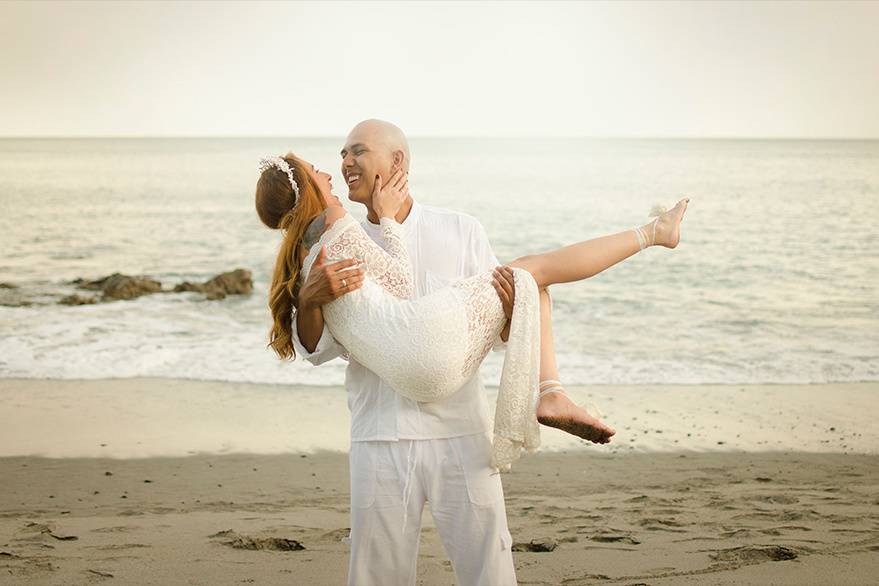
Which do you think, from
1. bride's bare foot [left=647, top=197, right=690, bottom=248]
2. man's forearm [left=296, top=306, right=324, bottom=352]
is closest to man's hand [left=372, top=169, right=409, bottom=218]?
man's forearm [left=296, top=306, right=324, bottom=352]

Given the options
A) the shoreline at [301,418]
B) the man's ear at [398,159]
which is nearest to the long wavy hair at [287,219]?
the man's ear at [398,159]

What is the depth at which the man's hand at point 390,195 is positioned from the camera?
2.87 meters

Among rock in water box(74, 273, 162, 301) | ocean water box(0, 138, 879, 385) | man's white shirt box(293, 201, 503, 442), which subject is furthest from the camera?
rock in water box(74, 273, 162, 301)

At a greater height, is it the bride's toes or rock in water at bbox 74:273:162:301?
the bride's toes

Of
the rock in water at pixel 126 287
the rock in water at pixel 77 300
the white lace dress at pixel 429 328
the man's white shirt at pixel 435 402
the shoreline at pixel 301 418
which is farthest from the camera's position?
the rock in water at pixel 126 287

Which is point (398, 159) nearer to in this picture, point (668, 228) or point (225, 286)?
point (668, 228)

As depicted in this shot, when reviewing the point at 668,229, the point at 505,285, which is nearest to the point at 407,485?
the point at 505,285

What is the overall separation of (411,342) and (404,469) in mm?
396

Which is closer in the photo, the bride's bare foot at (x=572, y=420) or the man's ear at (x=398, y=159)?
the bride's bare foot at (x=572, y=420)

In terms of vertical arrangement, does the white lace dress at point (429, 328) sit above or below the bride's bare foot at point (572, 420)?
above

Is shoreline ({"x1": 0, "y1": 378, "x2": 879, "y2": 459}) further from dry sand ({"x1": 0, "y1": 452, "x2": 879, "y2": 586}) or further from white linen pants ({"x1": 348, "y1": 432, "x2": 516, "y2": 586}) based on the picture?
white linen pants ({"x1": 348, "y1": 432, "x2": 516, "y2": 586})

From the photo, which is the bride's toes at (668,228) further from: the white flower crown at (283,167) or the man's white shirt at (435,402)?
the white flower crown at (283,167)

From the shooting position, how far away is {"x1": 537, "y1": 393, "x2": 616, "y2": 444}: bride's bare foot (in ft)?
9.22

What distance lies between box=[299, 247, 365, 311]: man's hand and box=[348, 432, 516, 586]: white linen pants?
464 mm
